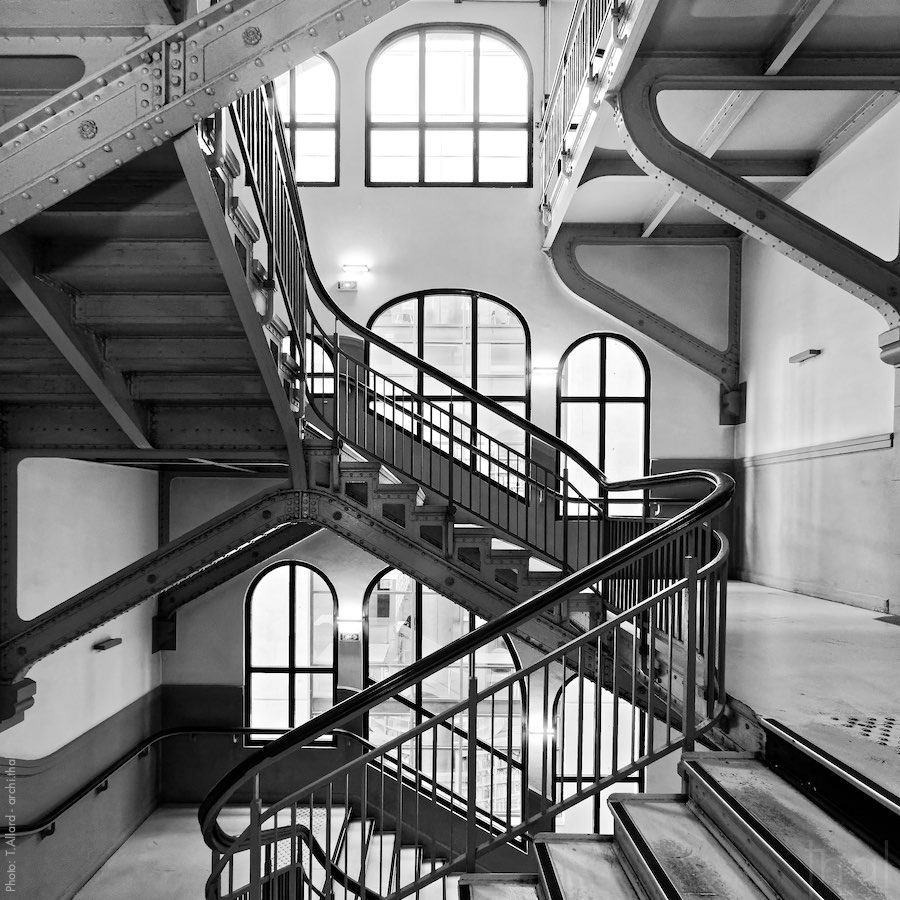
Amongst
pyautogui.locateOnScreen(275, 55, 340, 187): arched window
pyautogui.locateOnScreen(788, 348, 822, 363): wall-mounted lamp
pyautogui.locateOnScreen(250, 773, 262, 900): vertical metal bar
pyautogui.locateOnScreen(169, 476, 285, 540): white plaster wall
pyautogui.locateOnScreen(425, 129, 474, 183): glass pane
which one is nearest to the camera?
pyautogui.locateOnScreen(250, 773, 262, 900): vertical metal bar

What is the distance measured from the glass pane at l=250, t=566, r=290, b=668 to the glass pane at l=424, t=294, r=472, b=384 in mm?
3912

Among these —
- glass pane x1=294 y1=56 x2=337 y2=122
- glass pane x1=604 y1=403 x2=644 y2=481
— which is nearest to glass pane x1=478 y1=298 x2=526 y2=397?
glass pane x1=604 y1=403 x2=644 y2=481

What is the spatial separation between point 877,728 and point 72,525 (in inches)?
308

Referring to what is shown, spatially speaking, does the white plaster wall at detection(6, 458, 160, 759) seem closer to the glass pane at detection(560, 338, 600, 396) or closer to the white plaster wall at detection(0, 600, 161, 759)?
the white plaster wall at detection(0, 600, 161, 759)

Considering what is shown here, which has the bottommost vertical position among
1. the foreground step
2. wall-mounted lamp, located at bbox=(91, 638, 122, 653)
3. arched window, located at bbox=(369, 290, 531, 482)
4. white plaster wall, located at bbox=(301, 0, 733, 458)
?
wall-mounted lamp, located at bbox=(91, 638, 122, 653)

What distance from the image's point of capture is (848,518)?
24.1ft

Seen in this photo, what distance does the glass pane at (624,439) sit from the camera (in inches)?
422

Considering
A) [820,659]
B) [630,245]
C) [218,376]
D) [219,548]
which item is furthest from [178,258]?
[630,245]

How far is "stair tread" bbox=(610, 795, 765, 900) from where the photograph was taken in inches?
106

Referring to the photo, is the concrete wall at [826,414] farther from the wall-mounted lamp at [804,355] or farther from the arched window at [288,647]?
the arched window at [288,647]

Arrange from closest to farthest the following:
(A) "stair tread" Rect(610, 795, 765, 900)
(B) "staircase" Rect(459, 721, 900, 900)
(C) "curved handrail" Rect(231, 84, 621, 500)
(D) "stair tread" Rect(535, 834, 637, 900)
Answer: (B) "staircase" Rect(459, 721, 900, 900) < (A) "stair tread" Rect(610, 795, 765, 900) < (D) "stair tread" Rect(535, 834, 637, 900) < (C) "curved handrail" Rect(231, 84, 621, 500)

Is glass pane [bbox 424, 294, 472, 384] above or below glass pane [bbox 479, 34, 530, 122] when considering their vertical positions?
below

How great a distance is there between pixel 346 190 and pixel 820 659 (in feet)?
28.8

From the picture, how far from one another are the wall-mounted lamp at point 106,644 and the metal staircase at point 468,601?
283 cm
